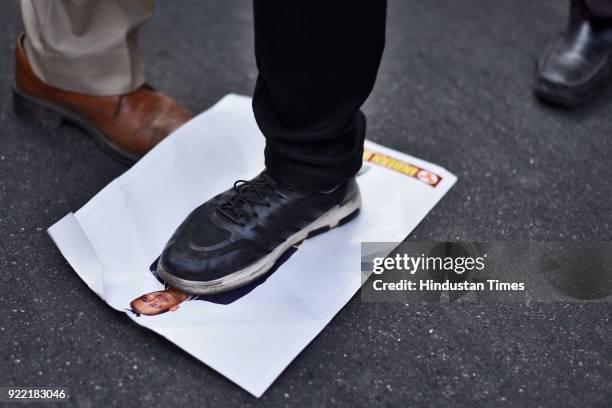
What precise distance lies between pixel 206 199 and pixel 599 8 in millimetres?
730

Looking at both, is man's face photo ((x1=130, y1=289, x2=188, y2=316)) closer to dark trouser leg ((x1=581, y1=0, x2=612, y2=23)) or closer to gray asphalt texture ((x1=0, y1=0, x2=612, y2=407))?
gray asphalt texture ((x1=0, y1=0, x2=612, y2=407))

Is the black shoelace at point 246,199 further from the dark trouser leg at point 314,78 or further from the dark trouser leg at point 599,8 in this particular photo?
the dark trouser leg at point 599,8

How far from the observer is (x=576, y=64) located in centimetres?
115

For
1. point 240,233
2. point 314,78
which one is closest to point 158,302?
point 240,233

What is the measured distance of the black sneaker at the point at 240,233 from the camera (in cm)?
79

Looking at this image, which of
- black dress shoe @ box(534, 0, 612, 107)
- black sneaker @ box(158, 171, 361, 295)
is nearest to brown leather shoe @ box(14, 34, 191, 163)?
black sneaker @ box(158, 171, 361, 295)

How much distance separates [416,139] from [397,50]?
0.25 m

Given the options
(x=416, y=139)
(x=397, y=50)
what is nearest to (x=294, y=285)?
(x=416, y=139)

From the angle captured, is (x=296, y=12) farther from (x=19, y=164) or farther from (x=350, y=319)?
(x=19, y=164)

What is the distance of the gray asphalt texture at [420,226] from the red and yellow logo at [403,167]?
35 millimetres

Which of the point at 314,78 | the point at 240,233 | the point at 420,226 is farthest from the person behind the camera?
the point at 420,226

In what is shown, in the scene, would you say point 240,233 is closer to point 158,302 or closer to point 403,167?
point 158,302

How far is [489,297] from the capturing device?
2.76ft

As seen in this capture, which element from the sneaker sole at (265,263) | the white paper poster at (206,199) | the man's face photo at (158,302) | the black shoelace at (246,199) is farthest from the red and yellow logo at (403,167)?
the man's face photo at (158,302)
